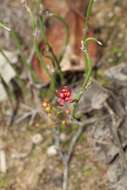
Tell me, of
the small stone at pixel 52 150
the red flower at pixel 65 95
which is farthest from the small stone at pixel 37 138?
the red flower at pixel 65 95

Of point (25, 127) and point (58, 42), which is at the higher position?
point (58, 42)

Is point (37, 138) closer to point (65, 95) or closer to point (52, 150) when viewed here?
point (52, 150)

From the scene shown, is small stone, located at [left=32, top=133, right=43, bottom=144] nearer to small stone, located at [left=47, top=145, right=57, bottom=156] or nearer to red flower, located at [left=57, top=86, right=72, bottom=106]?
small stone, located at [left=47, top=145, right=57, bottom=156]

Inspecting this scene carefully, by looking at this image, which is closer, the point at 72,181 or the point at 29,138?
the point at 72,181

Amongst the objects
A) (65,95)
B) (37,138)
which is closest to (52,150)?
(37,138)

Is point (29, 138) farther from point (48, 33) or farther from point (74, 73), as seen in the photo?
point (48, 33)

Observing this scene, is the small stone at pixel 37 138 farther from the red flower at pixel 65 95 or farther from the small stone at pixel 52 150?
the red flower at pixel 65 95

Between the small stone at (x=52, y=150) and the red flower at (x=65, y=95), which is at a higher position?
the red flower at (x=65, y=95)

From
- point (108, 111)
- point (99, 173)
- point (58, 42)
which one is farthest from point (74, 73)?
point (99, 173)

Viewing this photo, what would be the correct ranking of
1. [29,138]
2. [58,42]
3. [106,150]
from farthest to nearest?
[58,42]
[29,138]
[106,150]

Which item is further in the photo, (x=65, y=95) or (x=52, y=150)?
(x=52, y=150)

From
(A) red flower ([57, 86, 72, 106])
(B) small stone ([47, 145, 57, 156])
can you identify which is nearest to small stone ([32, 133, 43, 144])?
(B) small stone ([47, 145, 57, 156])
